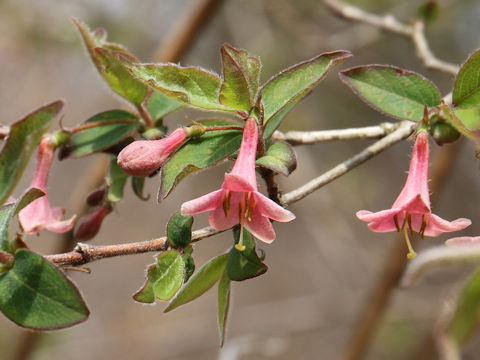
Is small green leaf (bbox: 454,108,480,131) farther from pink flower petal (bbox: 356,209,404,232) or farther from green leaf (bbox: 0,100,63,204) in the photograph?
green leaf (bbox: 0,100,63,204)

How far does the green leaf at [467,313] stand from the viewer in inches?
41.0

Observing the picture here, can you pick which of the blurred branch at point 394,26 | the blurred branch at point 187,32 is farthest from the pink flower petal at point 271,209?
the blurred branch at point 187,32

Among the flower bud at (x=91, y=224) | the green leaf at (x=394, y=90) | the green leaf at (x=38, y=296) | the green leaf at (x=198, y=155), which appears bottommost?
the flower bud at (x=91, y=224)

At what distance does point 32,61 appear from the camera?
3629 mm

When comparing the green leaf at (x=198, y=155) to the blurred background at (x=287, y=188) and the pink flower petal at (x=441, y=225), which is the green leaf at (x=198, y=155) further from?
the blurred background at (x=287, y=188)

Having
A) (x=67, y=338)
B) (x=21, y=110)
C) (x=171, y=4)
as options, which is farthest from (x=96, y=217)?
(x=21, y=110)

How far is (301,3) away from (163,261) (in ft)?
10.0

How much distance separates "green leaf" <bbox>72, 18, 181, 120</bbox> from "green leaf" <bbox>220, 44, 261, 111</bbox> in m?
0.22

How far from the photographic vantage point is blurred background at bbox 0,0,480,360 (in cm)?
285

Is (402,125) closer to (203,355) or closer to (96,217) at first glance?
(96,217)

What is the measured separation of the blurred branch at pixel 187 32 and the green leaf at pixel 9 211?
1.27m

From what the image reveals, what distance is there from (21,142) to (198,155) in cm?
34

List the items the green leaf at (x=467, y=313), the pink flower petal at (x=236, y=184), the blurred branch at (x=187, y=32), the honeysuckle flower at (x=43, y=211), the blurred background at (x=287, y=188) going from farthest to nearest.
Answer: the blurred background at (x=287, y=188) < the blurred branch at (x=187, y=32) < the green leaf at (x=467, y=313) < the honeysuckle flower at (x=43, y=211) < the pink flower petal at (x=236, y=184)

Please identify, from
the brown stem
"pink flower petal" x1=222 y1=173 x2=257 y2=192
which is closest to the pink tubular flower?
"pink flower petal" x1=222 y1=173 x2=257 y2=192
